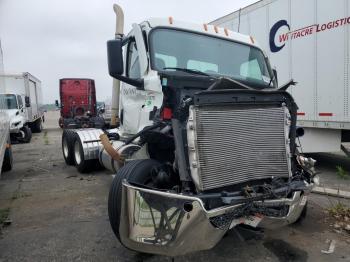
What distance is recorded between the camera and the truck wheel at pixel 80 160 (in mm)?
7392

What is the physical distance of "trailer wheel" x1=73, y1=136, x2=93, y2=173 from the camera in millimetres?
7388

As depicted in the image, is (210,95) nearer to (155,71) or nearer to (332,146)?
(155,71)

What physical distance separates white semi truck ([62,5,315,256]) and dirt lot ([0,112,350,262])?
0.53 metres

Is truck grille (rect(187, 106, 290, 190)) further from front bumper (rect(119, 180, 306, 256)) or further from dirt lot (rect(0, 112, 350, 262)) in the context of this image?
dirt lot (rect(0, 112, 350, 262))

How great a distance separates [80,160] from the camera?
757 centimetres

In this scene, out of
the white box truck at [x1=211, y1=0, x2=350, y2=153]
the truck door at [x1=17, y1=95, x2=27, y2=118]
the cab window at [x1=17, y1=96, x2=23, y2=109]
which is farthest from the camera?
the cab window at [x1=17, y1=96, x2=23, y2=109]

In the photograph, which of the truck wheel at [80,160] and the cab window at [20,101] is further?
the cab window at [20,101]

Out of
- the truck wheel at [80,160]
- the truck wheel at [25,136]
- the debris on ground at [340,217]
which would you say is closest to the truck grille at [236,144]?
the debris on ground at [340,217]

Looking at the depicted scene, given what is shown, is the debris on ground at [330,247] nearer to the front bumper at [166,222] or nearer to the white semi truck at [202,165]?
the white semi truck at [202,165]

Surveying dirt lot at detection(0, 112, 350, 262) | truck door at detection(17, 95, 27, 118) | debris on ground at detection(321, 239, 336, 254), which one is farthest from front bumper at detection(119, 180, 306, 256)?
truck door at detection(17, 95, 27, 118)

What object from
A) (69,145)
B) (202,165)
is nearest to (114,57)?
(202,165)

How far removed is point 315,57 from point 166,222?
18.2 feet

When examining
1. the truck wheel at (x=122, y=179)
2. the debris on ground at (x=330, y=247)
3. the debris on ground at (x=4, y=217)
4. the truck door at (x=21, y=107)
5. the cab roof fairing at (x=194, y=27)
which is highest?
the cab roof fairing at (x=194, y=27)

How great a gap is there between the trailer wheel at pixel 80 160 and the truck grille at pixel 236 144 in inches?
190
